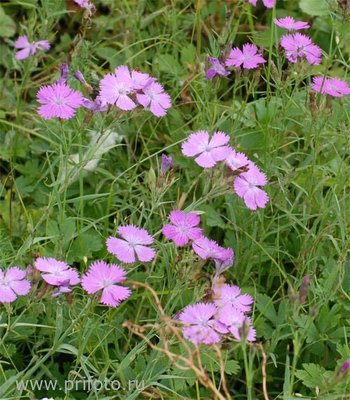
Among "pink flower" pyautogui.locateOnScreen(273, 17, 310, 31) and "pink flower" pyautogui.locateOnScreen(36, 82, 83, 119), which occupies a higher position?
"pink flower" pyautogui.locateOnScreen(273, 17, 310, 31)

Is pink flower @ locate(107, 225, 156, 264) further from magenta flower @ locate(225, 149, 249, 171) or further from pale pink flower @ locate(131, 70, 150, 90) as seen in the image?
pale pink flower @ locate(131, 70, 150, 90)

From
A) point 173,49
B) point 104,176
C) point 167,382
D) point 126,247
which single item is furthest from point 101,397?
point 173,49

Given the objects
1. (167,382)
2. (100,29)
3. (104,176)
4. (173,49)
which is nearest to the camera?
(167,382)

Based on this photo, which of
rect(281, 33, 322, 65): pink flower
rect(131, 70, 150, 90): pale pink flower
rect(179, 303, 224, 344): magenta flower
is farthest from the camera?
rect(281, 33, 322, 65): pink flower

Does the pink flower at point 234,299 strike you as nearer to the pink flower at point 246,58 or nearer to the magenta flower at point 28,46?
the pink flower at point 246,58

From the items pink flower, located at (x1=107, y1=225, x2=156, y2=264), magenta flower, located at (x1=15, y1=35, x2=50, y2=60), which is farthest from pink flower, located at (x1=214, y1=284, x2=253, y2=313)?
magenta flower, located at (x1=15, y1=35, x2=50, y2=60)

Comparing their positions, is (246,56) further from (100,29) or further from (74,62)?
(100,29)

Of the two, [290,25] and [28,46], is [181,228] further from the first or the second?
[28,46]
